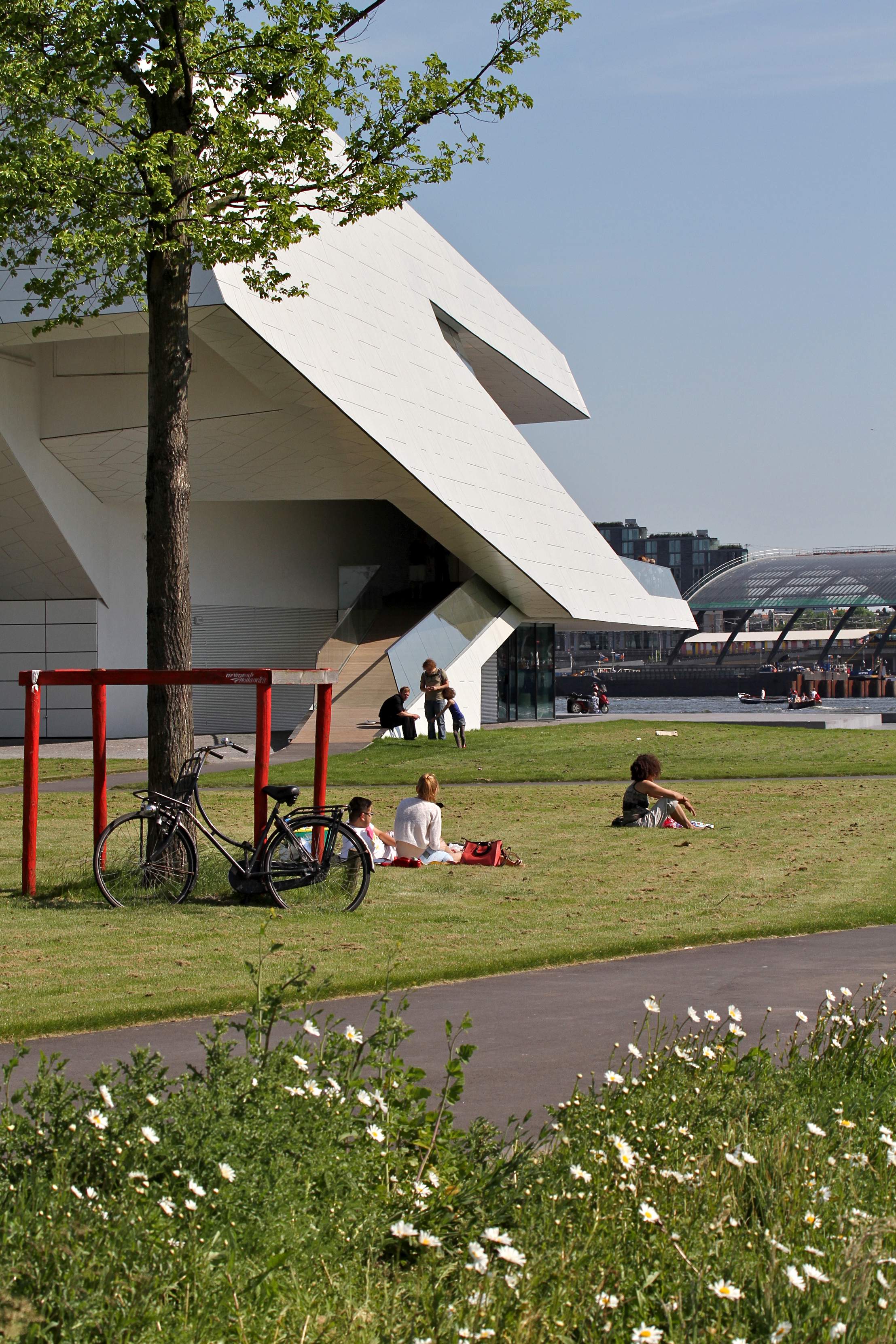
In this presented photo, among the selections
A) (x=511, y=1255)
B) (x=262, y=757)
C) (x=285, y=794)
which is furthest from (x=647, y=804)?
(x=511, y=1255)

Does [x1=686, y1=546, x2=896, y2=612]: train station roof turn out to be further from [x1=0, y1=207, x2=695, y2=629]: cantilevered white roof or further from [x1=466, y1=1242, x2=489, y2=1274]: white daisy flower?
[x1=466, y1=1242, x2=489, y2=1274]: white daisy flower

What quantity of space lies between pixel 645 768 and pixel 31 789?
680 cm

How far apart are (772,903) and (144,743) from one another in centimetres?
1922

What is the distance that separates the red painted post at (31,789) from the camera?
10539mm

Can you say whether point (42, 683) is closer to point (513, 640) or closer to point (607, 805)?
point (607, 805)

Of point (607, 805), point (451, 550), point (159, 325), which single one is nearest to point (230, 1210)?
point (159, 325)

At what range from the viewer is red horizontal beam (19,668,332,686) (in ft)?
A: 33.6

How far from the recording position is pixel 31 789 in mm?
10938

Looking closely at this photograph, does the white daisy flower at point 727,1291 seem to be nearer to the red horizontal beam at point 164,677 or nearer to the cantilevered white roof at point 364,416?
the red horizontal beam at point 164,677

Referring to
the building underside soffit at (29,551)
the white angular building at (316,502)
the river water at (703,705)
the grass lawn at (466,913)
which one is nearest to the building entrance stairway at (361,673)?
the white angular building at (316,502)

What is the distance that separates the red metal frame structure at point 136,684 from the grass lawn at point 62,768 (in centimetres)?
974

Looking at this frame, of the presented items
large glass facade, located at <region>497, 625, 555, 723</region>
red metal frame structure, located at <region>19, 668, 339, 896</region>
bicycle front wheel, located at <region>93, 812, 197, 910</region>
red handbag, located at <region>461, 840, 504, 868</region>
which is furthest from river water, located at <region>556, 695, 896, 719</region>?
bicycle front wheel, located at <region>93, 812, 197, 910</region>

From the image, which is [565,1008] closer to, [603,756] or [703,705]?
[603,756]

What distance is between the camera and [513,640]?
36094 mm
